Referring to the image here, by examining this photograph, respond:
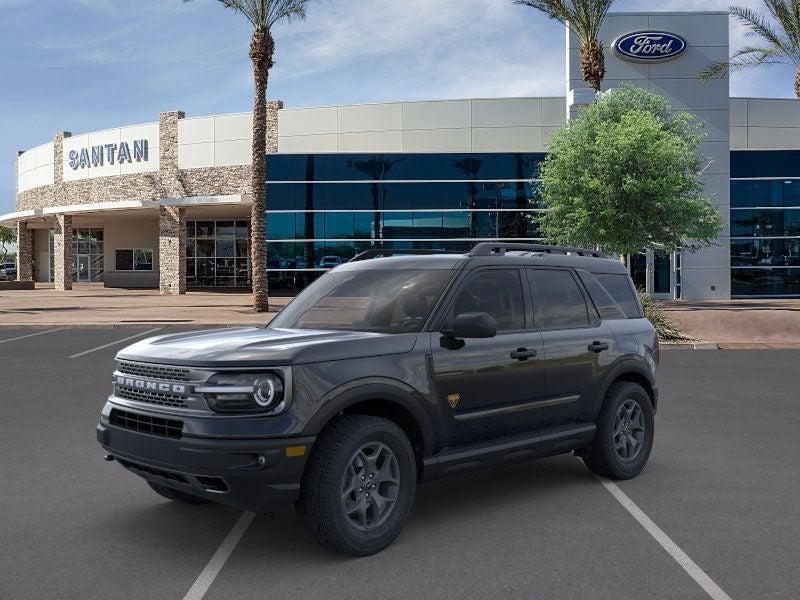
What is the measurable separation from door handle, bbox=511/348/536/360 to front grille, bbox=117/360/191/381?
223 cm

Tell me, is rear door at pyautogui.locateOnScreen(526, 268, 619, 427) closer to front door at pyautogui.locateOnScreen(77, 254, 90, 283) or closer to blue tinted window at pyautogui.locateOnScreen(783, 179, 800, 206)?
blue tinted window at pyautogui.locateOnScreen(783, 179, 800, 206)

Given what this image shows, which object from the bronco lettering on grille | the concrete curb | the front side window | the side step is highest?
the front side window

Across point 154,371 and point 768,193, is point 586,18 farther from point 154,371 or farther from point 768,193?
point 154,371

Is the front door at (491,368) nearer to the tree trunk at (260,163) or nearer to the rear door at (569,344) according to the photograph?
the rear door at (569,344)

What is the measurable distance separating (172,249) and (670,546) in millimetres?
41344

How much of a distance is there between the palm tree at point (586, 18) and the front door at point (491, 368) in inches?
1014

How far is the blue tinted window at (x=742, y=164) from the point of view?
37062 mm

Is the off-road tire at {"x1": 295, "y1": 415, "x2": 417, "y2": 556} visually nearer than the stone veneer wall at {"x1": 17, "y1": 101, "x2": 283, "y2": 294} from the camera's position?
Yes

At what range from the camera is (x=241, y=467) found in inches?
166

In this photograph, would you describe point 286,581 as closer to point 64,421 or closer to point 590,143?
point 64,421

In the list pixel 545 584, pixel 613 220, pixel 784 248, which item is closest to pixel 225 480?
pixel 545 584

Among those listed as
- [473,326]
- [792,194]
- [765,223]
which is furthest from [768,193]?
[473,326]

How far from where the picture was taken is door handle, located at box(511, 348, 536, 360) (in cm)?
548

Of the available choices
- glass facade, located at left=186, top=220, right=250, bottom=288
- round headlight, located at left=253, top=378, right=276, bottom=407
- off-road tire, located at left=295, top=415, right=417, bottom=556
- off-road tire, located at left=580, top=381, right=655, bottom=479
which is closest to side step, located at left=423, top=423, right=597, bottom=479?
off-road tire, located at left=580, top=381, right=655, bottom=479
